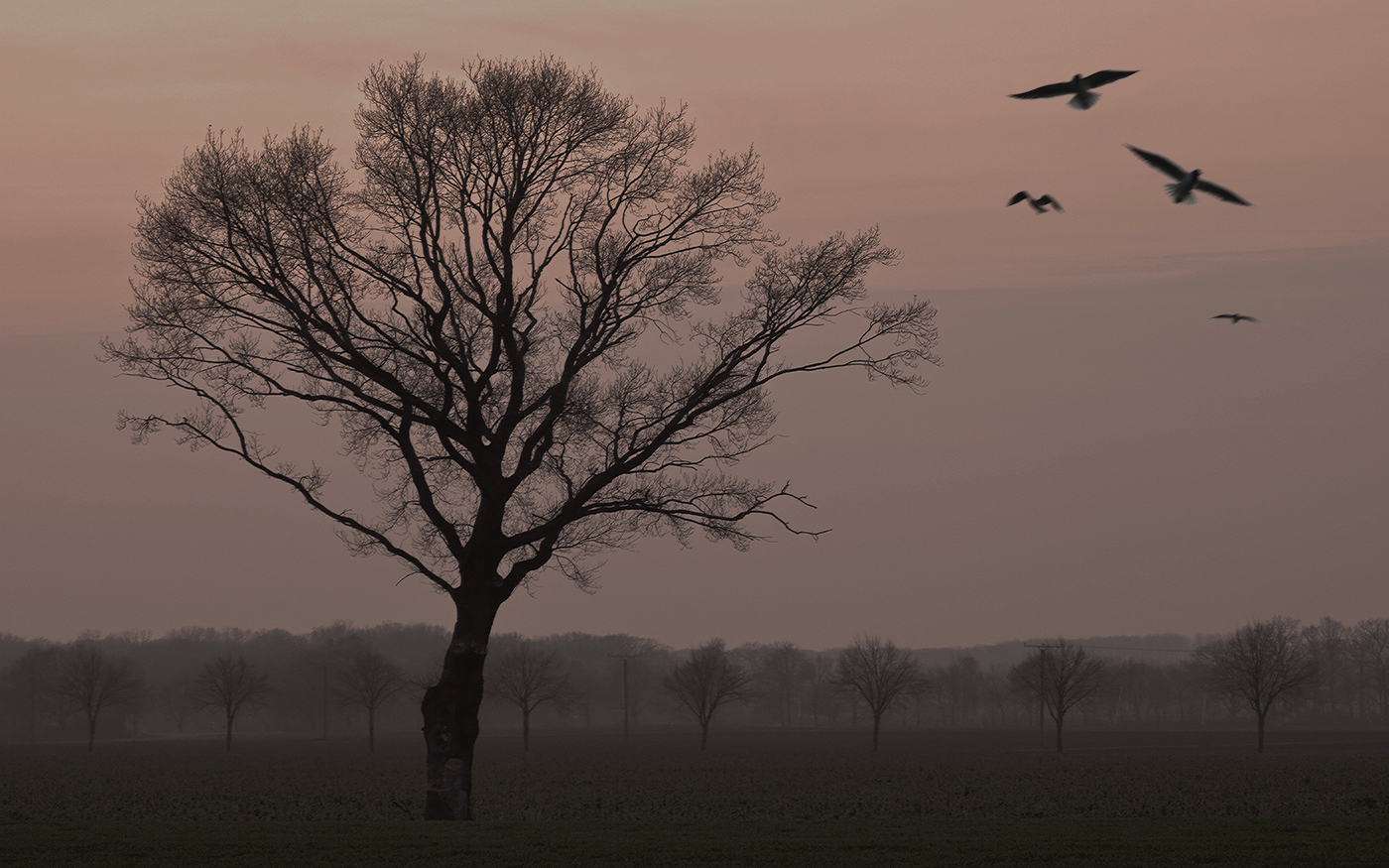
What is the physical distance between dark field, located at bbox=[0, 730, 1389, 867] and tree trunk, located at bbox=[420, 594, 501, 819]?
98 cm

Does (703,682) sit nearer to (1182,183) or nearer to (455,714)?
(455,714)

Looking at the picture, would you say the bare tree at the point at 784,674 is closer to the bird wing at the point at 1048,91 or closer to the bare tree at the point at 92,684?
the bare tree at the point at 92,684

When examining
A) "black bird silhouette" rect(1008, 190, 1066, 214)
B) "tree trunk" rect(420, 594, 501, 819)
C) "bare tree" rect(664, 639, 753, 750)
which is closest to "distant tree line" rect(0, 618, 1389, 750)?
"bare tree" rect(664, 639, 753, 750)

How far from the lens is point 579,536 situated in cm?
1942

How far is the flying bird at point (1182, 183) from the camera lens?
8328 millimetres

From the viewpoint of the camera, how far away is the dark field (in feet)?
43.5

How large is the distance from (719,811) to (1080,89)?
1996 centimetres

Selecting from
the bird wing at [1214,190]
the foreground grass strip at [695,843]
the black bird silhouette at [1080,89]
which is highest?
the black bird silhouette at [1080,89]

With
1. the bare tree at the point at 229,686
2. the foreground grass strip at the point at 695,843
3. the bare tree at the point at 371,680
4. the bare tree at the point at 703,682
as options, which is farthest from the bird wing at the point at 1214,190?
the bare tree at the point at 229,686

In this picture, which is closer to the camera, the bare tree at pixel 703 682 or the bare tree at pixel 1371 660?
the bare tree at pixel 703 682

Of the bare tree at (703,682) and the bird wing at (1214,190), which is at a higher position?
the bird wing at (1214,190)

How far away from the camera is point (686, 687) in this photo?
85375 millimetres

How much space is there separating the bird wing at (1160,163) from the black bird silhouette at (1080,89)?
0.52 meters

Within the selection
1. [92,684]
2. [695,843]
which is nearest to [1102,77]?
[695,843]
